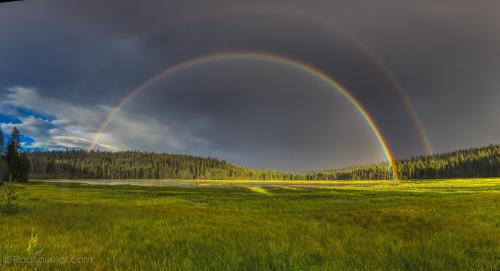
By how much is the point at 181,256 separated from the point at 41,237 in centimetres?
545

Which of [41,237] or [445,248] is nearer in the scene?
[445,248]

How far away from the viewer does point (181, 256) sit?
7.56 metres

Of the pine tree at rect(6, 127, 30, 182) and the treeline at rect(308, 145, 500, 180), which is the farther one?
the treeline at rect(308, 145, 500, 180)

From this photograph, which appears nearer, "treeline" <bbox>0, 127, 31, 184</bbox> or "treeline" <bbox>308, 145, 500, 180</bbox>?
"treeline" <bbox>0, 127, 31, 184</bbox>

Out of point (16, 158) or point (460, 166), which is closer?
point (16, 158)

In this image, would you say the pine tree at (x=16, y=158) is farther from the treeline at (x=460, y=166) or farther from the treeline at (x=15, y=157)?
the treeline at (x=460, y=166)

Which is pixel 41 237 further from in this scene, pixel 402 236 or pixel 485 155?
pixel 485 155

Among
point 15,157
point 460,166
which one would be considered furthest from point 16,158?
point 460,166

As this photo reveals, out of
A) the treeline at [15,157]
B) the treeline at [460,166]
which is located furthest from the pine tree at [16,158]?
the treeline at [460,166]

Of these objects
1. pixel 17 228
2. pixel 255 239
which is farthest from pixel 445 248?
pixel 17 228

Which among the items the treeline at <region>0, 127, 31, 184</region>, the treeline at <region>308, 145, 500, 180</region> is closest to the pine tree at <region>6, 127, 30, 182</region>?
the treeline at <region>0, 127, 31, 184</region>

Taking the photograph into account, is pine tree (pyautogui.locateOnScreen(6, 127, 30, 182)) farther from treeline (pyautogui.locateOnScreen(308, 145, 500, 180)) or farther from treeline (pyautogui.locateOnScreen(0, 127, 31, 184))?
treeline (pyautogui.locateOnScreen(308, 145, 500, 180))

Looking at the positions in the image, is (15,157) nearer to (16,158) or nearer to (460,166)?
(16,158)

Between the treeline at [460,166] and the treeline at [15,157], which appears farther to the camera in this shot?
→ the treeline at [460,166]
